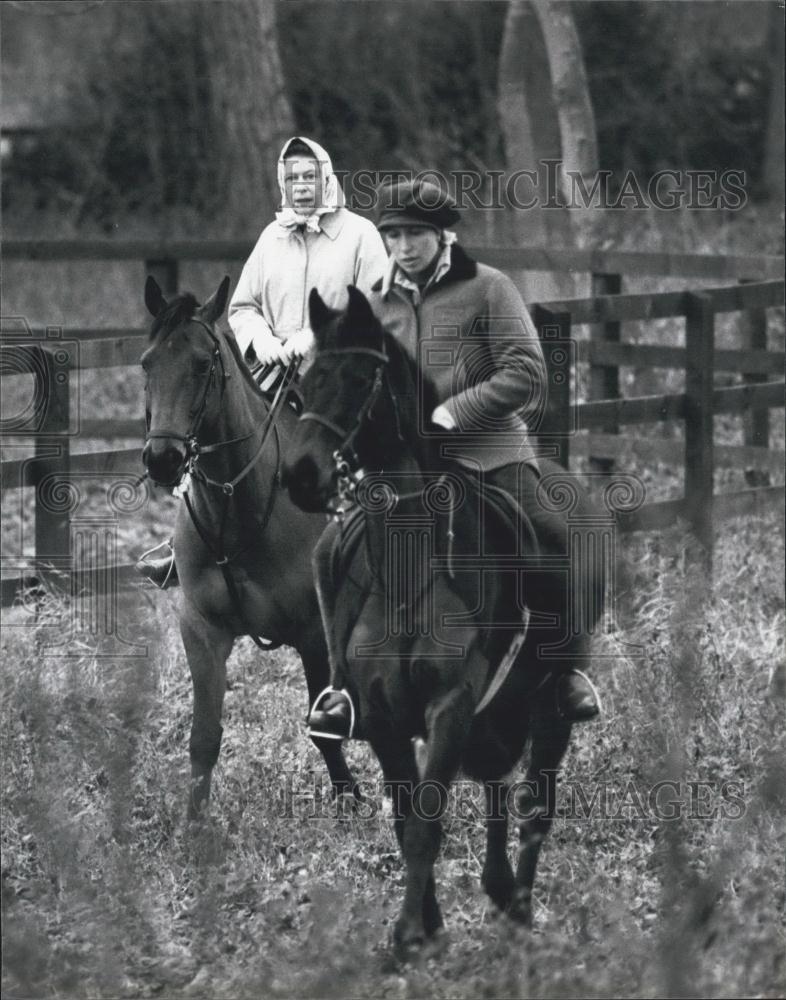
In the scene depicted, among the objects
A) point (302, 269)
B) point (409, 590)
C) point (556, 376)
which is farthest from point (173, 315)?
point (556, 376)

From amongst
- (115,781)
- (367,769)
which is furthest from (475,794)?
(115,781)

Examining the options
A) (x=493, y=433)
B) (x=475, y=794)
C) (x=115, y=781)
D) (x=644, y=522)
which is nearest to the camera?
(x=115, y=781)

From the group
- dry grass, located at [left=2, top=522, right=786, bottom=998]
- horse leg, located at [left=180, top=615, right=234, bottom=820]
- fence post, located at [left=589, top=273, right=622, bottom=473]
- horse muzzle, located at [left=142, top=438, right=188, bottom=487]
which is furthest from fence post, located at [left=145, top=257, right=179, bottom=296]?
horse muzzle, located at [left=142, top=438, right=188, bottom=487]

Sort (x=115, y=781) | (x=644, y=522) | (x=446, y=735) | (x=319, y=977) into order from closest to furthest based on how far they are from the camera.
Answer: (x=115, y=781), (x=319, y=977), (x=446, y=735), (x=644, y=522)

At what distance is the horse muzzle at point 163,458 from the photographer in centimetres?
755

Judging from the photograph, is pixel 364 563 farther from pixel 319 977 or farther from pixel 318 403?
pixel 319 977

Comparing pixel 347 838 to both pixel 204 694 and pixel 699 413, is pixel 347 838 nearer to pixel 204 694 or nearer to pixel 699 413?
pixel 204 694

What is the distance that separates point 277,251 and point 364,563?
93.8 inches

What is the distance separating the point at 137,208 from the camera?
2847cm

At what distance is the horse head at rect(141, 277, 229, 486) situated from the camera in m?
7.59

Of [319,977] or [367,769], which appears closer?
[319,977]

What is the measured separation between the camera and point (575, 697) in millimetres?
7051

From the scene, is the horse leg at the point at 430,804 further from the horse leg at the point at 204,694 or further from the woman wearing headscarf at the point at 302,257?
the woman wearing headscarf at the point at 302,257

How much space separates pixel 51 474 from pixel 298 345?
9.50ft
